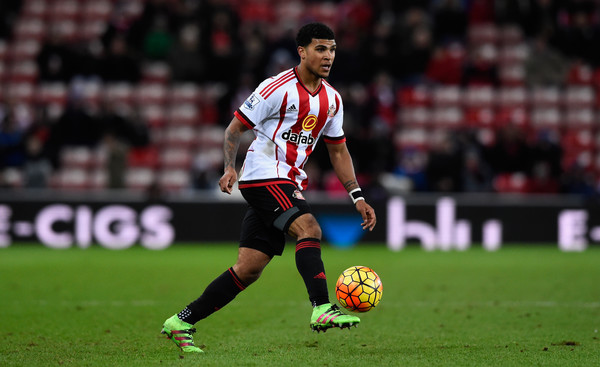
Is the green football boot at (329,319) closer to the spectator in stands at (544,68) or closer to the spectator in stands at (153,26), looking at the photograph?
the spectator in stands at (153,26)

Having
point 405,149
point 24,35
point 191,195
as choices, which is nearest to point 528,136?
→ point 405,149

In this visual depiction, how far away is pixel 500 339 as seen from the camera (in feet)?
21.8

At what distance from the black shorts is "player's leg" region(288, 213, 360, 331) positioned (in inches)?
3.2

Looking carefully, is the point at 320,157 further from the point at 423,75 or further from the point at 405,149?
A: the point at 423,75

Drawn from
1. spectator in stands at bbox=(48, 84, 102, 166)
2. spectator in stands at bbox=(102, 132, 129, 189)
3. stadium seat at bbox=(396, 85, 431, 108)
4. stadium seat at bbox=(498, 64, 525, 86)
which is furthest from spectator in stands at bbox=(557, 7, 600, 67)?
spectator in stands at bbox=(48, 84, 102, 166)

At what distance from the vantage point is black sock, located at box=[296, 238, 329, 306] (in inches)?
224

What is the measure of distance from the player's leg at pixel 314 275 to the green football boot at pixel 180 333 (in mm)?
924

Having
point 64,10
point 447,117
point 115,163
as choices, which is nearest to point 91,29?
point 64,10

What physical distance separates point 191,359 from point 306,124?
1767mm

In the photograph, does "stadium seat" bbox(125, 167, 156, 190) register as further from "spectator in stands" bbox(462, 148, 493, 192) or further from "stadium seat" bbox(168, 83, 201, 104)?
"spectator in stands" bbox(462, 148, 493, 192)

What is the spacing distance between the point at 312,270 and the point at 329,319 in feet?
1.27

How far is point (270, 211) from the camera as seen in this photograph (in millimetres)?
5965

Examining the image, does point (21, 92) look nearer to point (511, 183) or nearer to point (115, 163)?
point (115, 163)

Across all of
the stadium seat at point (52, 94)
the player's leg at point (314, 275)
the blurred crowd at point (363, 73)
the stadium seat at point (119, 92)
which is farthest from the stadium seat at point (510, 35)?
the player's leg at point (314, 275)
